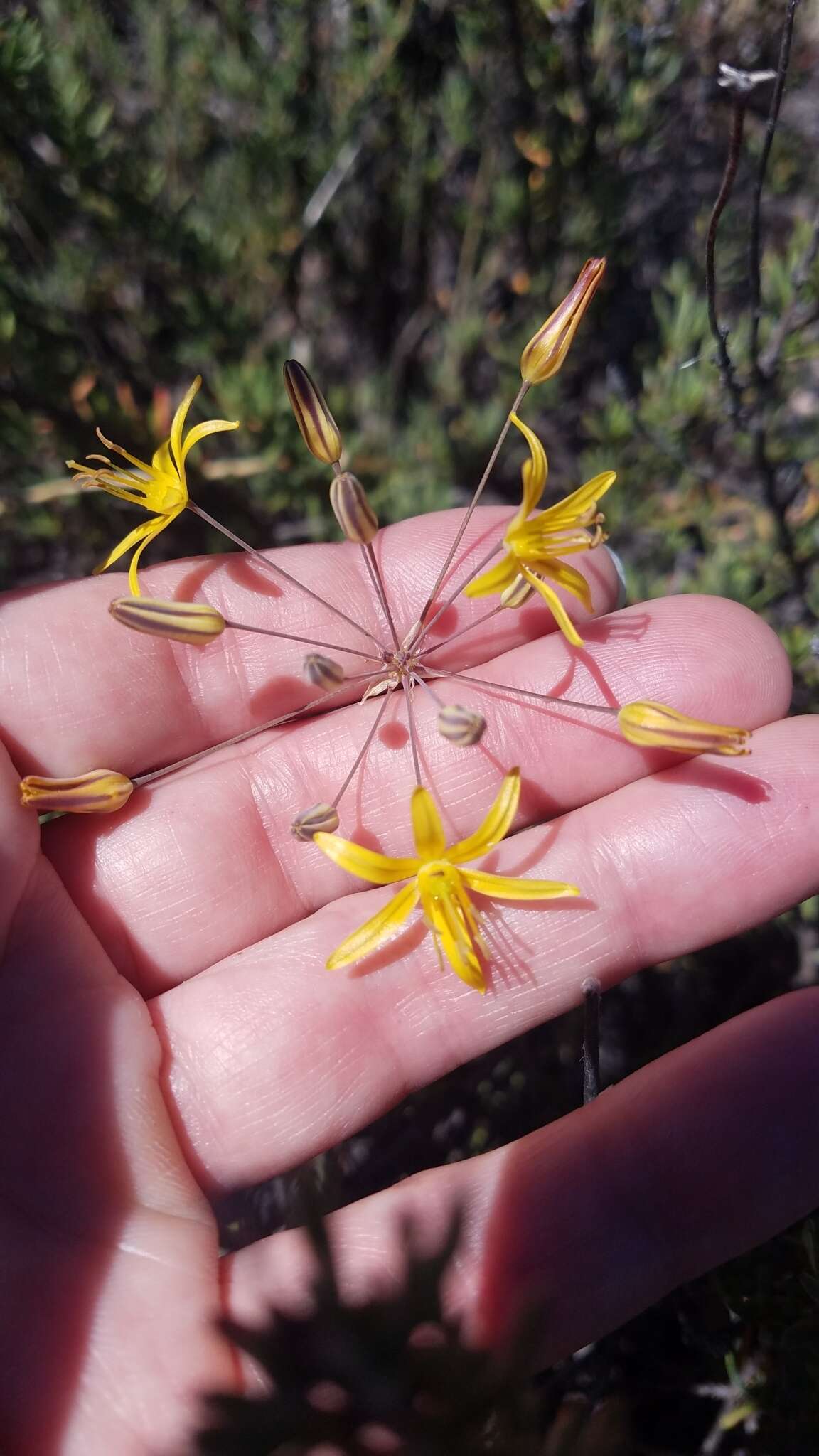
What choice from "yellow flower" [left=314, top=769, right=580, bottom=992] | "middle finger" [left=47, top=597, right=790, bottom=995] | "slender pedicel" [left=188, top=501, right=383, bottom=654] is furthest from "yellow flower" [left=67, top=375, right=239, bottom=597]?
"yellow flower" [left=314, top=769, right=580, bottom=992]

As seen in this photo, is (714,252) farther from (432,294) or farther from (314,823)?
(432,294)

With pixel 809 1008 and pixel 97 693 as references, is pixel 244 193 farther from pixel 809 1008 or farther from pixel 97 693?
pixel 809 1008

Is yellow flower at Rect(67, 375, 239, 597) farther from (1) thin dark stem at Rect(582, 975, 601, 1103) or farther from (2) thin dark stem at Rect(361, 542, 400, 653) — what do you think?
(1) thin dark stem at Rect(582, 975, 601, 1103)

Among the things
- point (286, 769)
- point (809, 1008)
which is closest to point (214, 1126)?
point (286, 769)

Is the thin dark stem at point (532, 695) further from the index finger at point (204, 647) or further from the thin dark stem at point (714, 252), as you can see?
the thin dark stem at point (714, 252)

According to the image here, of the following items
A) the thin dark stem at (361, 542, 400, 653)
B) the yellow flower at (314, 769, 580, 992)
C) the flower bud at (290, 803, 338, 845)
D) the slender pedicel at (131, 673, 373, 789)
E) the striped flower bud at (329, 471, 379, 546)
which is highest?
the striped flower bud at (329, 471, 379, 546)

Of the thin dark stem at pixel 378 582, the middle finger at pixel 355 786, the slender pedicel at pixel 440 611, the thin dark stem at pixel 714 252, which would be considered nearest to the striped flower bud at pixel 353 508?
the thin dark stem at pixel 378 582
